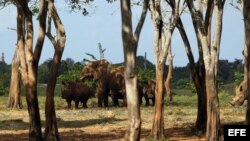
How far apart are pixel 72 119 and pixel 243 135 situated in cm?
1824

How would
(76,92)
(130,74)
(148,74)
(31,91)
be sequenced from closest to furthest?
(130,74) → (31,91) → (76,92) → (148,74)

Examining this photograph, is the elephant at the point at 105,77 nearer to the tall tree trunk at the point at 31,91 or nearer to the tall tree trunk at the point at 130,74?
the tall tree trunk at the point at 31,91

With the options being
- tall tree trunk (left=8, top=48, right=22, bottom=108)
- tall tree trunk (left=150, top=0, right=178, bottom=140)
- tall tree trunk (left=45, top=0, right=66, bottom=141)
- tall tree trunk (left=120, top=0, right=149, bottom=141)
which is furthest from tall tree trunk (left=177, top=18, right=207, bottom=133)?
tall tree trunk (left=8, top=48, right=22, bottom=108)

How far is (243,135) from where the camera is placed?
391 inches

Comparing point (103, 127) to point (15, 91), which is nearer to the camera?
point (103, 127)

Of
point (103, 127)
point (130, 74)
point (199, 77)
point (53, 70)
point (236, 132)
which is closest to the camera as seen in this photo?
point (236, 132)

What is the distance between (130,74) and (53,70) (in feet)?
20.2

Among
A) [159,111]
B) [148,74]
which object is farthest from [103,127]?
[148,74]

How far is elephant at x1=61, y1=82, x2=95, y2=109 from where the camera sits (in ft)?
122

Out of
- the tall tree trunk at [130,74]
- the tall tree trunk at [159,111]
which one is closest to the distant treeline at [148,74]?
the tall tree trunk at [159,111]

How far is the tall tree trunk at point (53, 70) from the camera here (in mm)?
17094

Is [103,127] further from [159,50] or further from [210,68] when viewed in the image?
[210,68]

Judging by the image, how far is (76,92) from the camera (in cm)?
3709

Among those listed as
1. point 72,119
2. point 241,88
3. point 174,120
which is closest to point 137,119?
point 174,120
